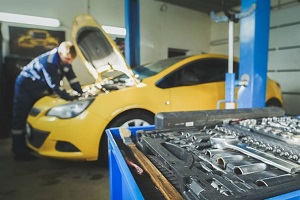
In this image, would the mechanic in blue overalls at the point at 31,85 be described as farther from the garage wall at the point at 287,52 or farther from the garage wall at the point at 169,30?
the garage wall at the point at 287,52

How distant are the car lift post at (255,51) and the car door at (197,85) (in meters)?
0.62

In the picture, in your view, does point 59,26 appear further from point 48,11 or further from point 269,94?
point 269,94

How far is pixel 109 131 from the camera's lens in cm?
114

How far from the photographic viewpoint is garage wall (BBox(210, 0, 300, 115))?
484 centimetres

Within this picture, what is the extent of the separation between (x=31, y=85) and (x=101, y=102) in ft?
3.68

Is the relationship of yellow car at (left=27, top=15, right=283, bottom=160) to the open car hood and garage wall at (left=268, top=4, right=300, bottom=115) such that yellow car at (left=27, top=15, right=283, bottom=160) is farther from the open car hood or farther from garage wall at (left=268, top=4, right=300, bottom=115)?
garage wall at (left=268, top=4, right=300, bottom=115)

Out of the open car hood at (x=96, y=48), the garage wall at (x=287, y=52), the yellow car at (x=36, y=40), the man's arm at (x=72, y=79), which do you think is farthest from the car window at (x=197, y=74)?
the garage wall at (x=287, y=52)

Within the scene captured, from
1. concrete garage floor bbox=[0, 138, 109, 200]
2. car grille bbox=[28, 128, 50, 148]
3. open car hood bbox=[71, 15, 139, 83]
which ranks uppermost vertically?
open car hood bbox=[71, 15, 139, 83]

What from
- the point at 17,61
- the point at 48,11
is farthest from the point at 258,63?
the point at 48,11

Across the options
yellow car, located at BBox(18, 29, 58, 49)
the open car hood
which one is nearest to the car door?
the open car hood

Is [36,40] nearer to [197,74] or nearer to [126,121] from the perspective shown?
[126,121]

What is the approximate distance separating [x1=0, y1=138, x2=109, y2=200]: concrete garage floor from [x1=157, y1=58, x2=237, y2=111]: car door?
1.11m

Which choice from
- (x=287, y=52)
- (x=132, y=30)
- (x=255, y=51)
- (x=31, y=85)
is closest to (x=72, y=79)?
(x=31, y=85)

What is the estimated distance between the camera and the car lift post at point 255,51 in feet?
5.87
